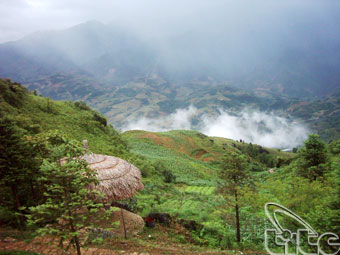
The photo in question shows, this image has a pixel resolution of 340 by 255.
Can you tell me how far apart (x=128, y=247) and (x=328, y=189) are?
9825 mm

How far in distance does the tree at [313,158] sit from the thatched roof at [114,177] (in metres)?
12.5

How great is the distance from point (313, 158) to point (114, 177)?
1455 centimetres

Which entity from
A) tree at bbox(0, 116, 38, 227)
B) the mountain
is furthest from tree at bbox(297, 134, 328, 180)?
tree at bbox(0, 116, 38, 227)

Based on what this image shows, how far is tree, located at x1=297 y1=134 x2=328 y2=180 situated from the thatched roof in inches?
492

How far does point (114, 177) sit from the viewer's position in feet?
30.7

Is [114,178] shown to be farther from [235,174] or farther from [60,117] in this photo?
[60,117]

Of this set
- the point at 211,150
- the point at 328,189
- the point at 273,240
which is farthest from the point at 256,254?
the point at 211,150

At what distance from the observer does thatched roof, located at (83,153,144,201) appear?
29.1 ft

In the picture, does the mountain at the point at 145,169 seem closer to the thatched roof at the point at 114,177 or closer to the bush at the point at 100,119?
the bush at the point at 100,119

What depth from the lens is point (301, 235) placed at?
942 cm

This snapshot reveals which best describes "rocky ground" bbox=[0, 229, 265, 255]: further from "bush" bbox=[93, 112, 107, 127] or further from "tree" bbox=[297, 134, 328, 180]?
"bush" bbox=[93, 112, 107, 127]

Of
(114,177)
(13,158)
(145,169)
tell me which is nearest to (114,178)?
(114,177)

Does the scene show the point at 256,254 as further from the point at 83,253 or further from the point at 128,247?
the point at 83,253

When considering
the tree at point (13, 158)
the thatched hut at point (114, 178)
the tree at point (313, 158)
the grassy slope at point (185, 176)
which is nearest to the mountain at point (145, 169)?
the grassy slope at point (185, 176)
